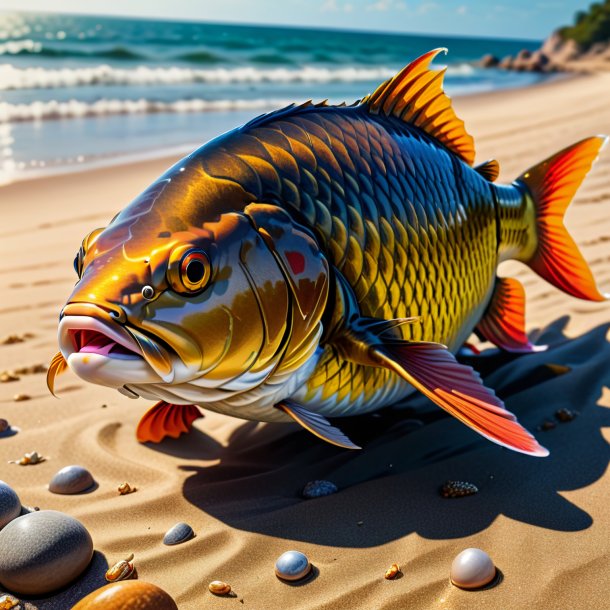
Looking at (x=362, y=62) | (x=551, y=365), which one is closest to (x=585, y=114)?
(x=551, y=365)

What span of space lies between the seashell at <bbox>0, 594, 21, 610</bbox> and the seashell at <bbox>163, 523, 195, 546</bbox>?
578 mm

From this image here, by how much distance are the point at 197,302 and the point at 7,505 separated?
1.20 meters

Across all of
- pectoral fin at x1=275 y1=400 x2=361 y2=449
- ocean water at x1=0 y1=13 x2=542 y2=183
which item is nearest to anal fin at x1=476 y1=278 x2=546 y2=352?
pectoral fin at x1=275 y1=400 x2=361 y2=449

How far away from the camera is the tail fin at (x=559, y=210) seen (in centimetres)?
407

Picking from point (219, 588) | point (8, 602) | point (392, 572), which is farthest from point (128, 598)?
point (392, 572)

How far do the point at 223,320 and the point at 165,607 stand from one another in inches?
36.0

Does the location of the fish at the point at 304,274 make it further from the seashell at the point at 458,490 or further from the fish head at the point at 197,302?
the seashell at the point at 458,490

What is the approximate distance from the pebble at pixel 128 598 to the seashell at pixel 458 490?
1.26m

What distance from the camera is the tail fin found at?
4.07 meters

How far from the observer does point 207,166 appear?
9.21 ft

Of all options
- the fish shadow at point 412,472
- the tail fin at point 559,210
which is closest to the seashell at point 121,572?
the fish shadow at point 412,472

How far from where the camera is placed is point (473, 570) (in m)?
2.55

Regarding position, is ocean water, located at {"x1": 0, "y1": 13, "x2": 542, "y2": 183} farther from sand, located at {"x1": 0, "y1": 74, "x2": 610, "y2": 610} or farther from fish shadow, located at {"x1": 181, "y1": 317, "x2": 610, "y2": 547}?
fish shadow, located at {"x1": 181, "y1": 317, "x2": 610, "y2": 547}

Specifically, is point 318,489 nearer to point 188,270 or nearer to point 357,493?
point 357,493
